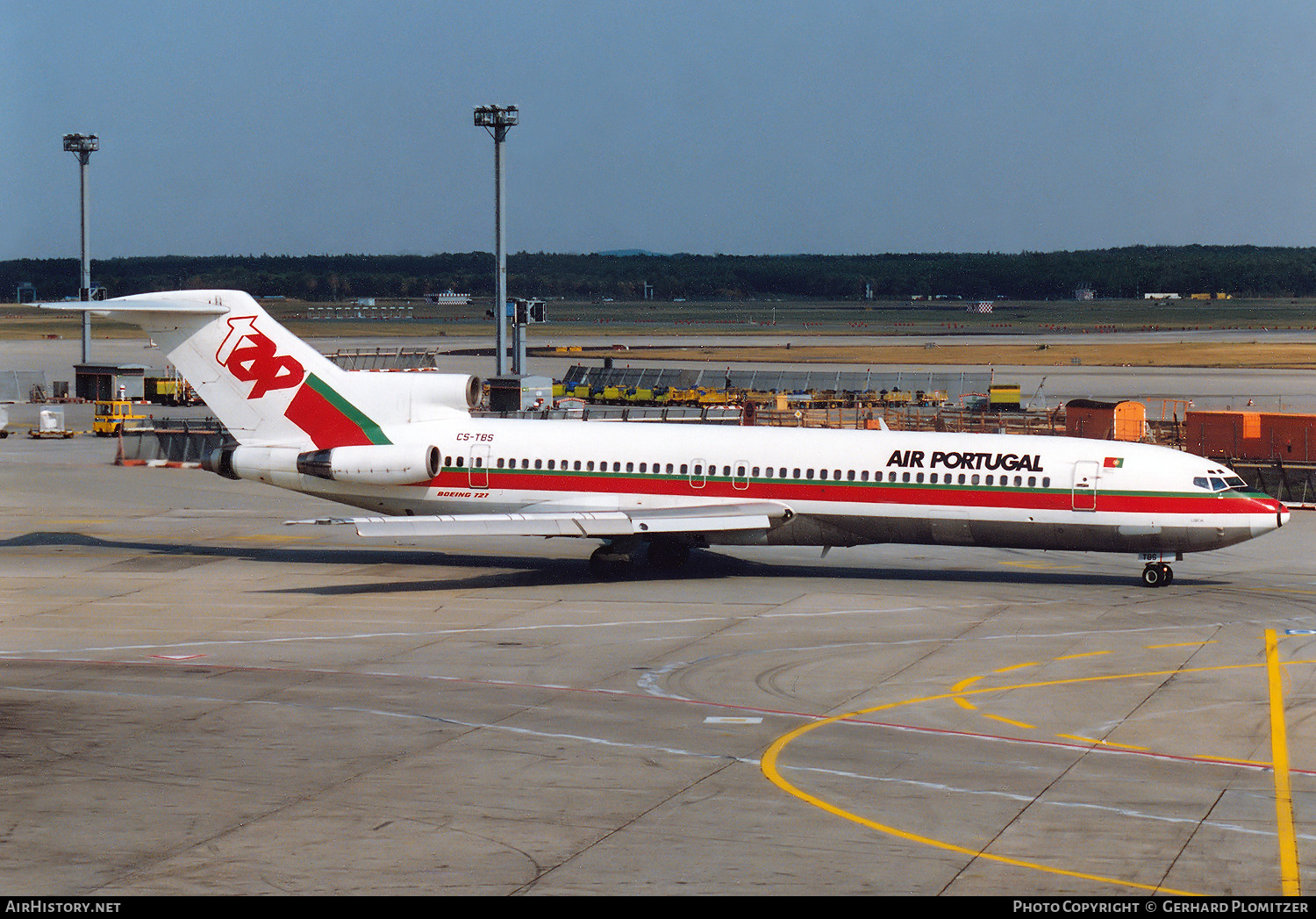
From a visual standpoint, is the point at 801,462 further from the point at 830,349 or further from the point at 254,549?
the point at 830,349

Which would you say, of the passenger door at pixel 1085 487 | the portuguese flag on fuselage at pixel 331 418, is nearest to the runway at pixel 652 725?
the passenger door at pixel 1085 487

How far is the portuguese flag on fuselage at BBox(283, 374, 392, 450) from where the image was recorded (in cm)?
3772

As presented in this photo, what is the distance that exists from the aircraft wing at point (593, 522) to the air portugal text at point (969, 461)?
3035 mm

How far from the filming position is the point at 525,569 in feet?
124

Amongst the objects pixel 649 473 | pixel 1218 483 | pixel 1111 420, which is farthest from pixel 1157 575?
pixel 1111 420

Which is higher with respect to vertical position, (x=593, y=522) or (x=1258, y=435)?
(x=1258, y=435)

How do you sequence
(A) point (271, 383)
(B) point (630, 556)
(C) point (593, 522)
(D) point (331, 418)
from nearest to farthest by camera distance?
(C) point (593, 522)
(B) point (630, 556)
(D) point (331, 418)
(A) point (271, 383)

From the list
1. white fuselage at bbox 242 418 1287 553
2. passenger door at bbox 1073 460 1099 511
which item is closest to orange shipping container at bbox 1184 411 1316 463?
white fuselage at bbox 242 418 1287 553

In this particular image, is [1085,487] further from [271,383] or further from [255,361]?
[255,361]

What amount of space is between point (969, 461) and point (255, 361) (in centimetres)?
1849

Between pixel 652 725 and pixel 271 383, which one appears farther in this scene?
pixel 271 383

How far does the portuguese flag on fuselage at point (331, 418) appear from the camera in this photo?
3772 centimetres
